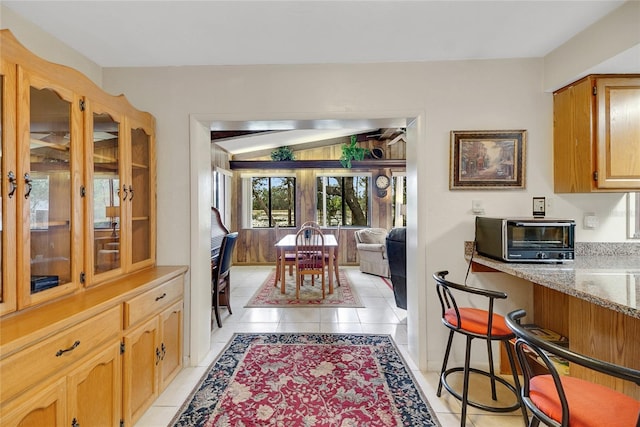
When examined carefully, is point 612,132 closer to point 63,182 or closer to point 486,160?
point 486,160

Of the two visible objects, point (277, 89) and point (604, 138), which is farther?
point (277, 89)

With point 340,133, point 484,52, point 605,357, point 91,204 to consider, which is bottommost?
point 605,357

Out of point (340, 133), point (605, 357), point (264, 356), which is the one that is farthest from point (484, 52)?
point (340, 133)

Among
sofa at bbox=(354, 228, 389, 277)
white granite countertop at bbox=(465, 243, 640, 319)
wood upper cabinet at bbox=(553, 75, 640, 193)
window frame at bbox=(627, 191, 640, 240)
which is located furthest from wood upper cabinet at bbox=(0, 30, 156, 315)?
sofa at bbox=(354, 228, 389, 277)

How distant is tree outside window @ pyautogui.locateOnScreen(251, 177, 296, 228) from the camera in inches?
270

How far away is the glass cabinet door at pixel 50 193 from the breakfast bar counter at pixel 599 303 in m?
2.38

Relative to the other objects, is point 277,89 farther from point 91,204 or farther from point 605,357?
point 605,357

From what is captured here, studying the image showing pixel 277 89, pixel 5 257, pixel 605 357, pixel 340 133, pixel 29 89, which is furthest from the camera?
pixel 340 133

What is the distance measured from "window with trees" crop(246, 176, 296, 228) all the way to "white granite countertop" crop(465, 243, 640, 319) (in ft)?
16.1

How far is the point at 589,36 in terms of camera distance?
1.92 m

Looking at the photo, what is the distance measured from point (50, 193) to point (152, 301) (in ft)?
2.67

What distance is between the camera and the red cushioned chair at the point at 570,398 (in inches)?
34.3

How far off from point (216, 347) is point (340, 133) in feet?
16.0

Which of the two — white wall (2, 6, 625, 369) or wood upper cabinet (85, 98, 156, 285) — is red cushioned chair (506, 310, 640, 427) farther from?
wood upper cabinet (85, 98, 156, 285)
